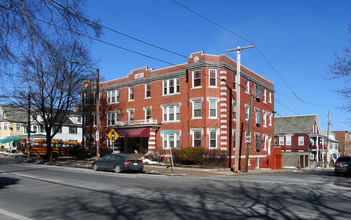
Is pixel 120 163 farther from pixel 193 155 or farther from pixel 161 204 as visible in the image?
pixel 161 204

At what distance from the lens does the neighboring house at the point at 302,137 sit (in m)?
61.2

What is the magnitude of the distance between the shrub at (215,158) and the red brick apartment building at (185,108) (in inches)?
49.0

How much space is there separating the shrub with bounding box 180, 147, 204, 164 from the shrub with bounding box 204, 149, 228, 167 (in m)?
0.60

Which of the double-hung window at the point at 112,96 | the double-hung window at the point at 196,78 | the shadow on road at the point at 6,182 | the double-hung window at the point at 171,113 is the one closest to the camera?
the shadow on road at the point at 6,182

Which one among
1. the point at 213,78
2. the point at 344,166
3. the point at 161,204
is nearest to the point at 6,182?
the point at 161,204

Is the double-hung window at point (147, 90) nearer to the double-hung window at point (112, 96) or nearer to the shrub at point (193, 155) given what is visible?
the double-hung window at point (112, 96)

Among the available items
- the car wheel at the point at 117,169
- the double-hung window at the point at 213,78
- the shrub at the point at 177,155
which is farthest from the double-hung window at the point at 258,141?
the car wheel at the point at 117,169

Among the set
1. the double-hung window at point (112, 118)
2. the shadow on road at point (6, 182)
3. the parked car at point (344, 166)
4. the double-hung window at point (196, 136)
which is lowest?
the parked car at point (344, 166)

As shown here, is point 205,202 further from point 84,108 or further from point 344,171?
point 84,108

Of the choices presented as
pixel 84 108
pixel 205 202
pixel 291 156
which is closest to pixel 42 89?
pixel 84 108

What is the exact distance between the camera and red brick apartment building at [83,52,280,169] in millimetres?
32281

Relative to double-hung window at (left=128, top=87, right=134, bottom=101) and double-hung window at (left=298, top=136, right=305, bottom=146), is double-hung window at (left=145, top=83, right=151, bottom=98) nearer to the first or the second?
double-hung window at (left=128, top=87, right=134, bottom=101)

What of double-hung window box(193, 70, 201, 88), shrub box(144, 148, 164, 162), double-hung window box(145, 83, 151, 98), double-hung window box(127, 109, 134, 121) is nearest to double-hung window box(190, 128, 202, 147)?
shrub box(144, 148, 164, 162)

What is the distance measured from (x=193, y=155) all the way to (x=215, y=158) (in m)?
2.14
